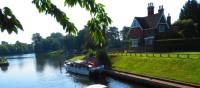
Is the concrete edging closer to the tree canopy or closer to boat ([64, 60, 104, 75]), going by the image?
boat ([64, 60, 104, 75])

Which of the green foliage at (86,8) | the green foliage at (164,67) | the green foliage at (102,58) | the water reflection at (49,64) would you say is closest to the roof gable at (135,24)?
the green foliage at (102,58)

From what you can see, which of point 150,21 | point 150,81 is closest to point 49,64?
point 150,21

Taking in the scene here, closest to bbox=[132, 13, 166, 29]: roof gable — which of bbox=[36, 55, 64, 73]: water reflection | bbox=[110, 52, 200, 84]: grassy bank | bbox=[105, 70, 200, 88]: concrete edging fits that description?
bbox=[110, 52, 200, 84]: grassy bank

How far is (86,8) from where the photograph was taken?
3.35m

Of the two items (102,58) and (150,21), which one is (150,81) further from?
(150,21)

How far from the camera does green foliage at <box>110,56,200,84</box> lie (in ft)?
128

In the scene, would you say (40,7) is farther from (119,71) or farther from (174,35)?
(174,35)

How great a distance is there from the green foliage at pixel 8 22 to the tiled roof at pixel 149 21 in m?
66.9

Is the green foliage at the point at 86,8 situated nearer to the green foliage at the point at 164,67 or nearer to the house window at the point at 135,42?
the green foliage at the point at 164,67

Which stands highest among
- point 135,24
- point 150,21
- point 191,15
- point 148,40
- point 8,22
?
point 191,15

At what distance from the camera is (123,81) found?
47.8 meters

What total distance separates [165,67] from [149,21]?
27.9 metres

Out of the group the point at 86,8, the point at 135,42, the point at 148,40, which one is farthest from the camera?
the point at 135,42

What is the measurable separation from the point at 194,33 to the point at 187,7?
23.4 m
